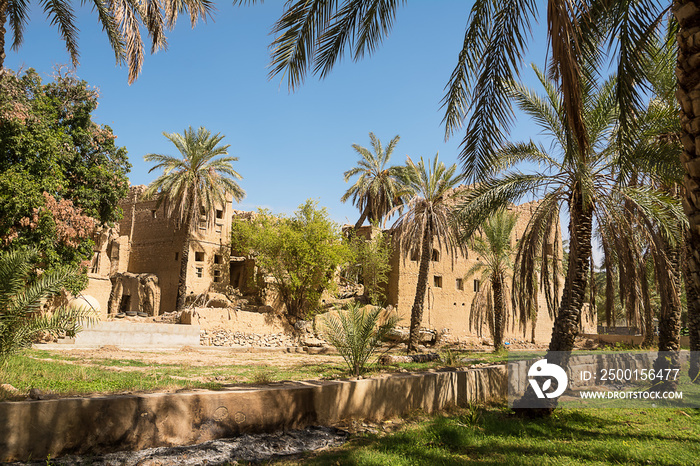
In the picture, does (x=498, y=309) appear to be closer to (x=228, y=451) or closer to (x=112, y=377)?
(x=112, y=377)

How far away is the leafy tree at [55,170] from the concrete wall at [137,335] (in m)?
2.60

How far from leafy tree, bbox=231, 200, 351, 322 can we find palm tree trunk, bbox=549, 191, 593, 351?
19645 millimetres

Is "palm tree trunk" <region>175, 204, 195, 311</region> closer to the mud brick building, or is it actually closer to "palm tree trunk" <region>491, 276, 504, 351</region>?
the mud brick building

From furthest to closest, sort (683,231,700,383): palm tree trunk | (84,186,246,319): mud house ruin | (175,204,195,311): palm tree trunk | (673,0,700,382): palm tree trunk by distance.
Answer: (84,186,246,319): mud house ruin < (175,204,195,311): palm tree trunk < (683,231,700,383): palm tree trunk < (673,0,700,382): palm tree trunk

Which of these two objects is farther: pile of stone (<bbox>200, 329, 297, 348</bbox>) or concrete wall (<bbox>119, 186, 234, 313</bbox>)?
concrete wall (<bbox>119, 186, 234, 313</bbox>)

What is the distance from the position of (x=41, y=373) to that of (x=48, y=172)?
12494 millimetres

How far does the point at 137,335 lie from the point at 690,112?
755 inches

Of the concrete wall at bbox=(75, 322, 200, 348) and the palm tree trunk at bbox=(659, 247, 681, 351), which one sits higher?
the palm tree trunk at bbox=(659, 247, 681, 351)

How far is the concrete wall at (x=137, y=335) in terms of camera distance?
56.5 ft

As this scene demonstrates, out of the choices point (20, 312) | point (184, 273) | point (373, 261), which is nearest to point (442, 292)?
point (373, 261)

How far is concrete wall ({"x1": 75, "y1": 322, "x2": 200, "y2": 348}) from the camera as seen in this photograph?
17.2m

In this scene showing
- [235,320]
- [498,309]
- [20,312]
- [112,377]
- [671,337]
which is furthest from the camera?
[235,320]

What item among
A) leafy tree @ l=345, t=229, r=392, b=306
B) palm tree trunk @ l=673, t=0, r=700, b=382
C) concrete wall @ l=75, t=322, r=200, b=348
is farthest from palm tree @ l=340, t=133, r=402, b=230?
palm tree trunk @ l=673, t=0, r=700, b=382

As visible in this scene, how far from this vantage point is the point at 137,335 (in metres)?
18.6
